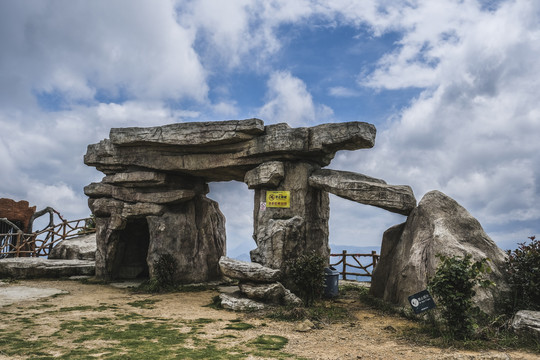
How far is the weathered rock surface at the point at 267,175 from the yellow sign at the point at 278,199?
29cm

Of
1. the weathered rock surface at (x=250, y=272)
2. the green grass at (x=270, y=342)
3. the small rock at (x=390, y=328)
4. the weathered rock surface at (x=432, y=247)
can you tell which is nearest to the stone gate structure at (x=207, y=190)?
the weathered rock surface at (x=432, y=247)

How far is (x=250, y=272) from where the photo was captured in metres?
10.4

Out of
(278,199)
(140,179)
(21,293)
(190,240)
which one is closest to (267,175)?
(278,199)

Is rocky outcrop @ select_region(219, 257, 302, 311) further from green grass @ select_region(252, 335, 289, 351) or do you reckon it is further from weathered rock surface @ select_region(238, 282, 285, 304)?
green grass @ select_region(252, 335, 289, 351)

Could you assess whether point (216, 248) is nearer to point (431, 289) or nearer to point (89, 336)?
point (89, 336)

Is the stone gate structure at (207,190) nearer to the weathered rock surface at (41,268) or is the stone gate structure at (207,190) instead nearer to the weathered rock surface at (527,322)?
the weathered rock surface at (41,268)

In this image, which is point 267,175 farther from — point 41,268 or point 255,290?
point 41,268

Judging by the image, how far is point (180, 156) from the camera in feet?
46.2

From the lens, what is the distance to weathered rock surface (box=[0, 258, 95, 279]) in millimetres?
15305

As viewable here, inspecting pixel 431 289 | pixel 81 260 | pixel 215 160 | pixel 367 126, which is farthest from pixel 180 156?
pixel 431 289

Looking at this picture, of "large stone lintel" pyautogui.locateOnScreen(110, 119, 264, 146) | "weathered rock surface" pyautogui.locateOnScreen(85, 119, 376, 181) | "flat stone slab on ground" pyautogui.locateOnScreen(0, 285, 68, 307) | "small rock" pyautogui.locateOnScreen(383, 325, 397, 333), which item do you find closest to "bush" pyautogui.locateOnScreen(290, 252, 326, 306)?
"small rock" pyautogui.locateOnScreen(383, 325, 397, 333)

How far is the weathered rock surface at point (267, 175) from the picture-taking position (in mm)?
12258

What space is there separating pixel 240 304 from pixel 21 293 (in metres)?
6.94

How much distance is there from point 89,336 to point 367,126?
8.78 m
